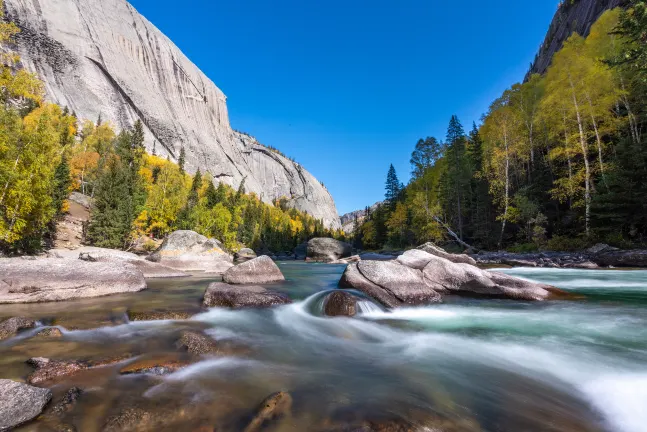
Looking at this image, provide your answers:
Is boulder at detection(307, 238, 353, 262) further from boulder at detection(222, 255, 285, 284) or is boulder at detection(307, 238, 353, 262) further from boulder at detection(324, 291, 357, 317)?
boulder at detection(324, 291, 357, 317)

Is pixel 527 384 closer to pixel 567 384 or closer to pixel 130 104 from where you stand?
pixel 567 384

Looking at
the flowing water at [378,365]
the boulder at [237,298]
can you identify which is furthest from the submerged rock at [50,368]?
the boulder at [237,298]

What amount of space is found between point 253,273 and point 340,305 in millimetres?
6282

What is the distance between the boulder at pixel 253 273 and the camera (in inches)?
471

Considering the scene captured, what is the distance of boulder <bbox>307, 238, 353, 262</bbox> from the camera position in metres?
47.1

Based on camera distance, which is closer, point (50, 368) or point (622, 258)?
point (50, 368)

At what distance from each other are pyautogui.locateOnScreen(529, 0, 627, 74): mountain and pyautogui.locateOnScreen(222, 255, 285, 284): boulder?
4820 cm

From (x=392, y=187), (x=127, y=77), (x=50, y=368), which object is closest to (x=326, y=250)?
(x=392, y=187)

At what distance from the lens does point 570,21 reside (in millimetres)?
51344

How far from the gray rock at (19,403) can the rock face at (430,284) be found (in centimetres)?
707

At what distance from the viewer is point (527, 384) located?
3850 millimetres

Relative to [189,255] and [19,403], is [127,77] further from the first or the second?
[19,403]

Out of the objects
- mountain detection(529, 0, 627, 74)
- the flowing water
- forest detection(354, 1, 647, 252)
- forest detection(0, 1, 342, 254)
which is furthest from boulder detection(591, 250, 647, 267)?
mountain detection(529, 0, 627, 74)

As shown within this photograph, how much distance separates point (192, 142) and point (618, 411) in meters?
110
